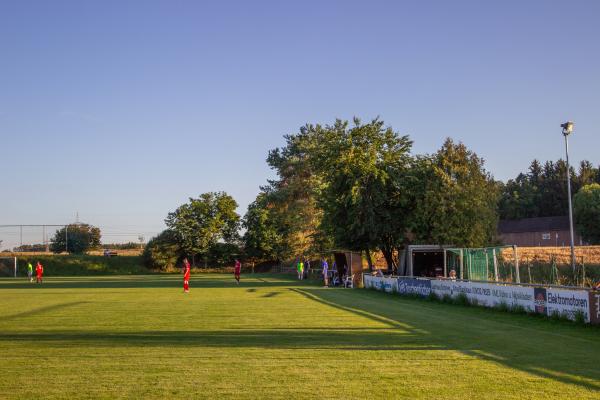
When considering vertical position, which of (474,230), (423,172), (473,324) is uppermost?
(423,172)

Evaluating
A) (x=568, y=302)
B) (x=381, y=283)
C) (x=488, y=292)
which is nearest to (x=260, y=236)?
(x=381, y=283)

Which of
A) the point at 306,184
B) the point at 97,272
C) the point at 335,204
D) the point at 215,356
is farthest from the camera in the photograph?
the point at 97,272

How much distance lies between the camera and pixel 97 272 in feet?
264

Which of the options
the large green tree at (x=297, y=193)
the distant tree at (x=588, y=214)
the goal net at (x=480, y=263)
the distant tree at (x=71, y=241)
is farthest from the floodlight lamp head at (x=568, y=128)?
the distant tree at (x=71, y=241)

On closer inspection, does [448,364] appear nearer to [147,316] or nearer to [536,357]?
[536,357]

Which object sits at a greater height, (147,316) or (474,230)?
(474,230)

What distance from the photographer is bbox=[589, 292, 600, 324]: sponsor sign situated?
16.8 m

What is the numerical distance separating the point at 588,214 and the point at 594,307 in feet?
233

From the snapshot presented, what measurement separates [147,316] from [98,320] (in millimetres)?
1624

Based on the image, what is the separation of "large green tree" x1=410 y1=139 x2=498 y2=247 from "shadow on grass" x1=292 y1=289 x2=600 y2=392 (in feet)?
64.0

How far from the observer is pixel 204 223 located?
91.7 m

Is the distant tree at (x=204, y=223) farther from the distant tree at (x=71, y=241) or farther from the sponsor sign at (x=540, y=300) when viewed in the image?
the sponsor sign at (x=540, y=300)

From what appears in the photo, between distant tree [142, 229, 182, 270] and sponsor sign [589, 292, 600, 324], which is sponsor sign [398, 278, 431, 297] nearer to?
sponsor sign [589, 292, 600, 324]

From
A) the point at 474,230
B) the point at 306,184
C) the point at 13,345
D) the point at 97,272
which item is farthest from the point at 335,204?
the point at 97,272
